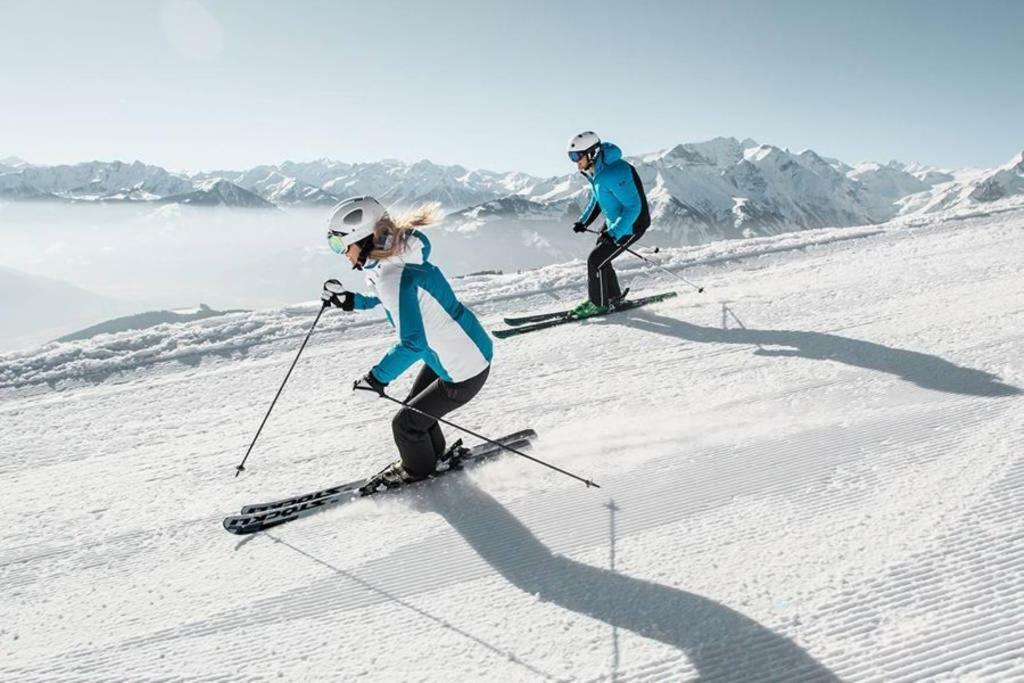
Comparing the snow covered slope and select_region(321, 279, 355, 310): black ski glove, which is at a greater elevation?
select_region(321, 279, 355, 310): black ski glove

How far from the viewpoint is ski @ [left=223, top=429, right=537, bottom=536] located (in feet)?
15.0

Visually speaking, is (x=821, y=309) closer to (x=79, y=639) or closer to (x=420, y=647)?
(x=420, y=647)

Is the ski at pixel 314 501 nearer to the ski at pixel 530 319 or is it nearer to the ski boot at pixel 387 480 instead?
the ski boot at pixel 387 480

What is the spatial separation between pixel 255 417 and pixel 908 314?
25.9 feet

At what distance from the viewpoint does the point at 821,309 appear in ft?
27.8

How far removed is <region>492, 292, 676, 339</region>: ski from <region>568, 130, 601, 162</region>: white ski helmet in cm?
220

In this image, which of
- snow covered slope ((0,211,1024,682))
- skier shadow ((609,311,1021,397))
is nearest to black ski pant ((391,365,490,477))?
snow covered slope ((0,211,1024,682))

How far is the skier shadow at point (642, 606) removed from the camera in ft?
10.0

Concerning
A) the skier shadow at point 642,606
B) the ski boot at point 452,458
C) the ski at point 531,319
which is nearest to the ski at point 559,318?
the ski at point 531,319

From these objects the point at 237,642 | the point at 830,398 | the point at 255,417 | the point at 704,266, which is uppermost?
the point at 704,266

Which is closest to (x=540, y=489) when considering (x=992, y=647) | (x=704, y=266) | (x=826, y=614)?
(x=826, y=614)

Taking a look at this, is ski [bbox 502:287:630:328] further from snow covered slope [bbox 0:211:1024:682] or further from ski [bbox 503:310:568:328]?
snow covered slope [bbox 0:211:1024:682]

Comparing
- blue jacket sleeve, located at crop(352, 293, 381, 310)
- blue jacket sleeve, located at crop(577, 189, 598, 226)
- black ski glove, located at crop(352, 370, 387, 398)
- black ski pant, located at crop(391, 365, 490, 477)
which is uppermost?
blue jacket sleeve, located at crop(577, 189, 598, 226)

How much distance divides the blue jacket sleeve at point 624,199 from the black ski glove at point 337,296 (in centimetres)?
463
